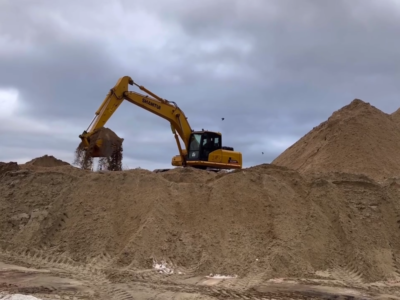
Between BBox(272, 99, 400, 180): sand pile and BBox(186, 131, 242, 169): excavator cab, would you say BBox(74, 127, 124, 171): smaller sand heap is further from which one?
BBox(272, 99, 400, 180): sand pile

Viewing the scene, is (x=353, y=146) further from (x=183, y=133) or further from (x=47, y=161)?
(x=47, y=161)

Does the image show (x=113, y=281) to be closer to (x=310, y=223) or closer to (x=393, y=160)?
(x=310, y=223)

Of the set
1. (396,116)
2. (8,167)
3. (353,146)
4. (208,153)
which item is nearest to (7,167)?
(8,167)

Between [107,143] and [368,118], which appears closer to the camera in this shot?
[107,143]

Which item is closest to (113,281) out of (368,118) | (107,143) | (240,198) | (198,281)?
(198,281)

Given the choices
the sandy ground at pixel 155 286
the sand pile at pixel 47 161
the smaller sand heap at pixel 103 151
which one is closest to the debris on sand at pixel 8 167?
the smaller sand heap at pixel 103 151

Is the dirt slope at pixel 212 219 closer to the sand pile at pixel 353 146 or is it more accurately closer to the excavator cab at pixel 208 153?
the excavator cab at pixel 208 153

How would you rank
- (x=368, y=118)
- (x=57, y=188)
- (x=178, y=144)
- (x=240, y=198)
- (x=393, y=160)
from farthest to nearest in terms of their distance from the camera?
(x=368, y=118) → (x=393, y=160) → (x=178, y=144) → (x=57, y=188) → (x=240, y=198)

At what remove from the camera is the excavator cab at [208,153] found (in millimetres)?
16797

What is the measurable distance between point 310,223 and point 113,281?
17.0 ft

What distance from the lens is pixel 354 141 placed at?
19.8 meters

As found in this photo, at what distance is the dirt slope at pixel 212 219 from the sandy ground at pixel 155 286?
55 centimetres

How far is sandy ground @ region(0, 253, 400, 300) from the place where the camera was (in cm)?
813

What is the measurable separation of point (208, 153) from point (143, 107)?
2.88 metres
